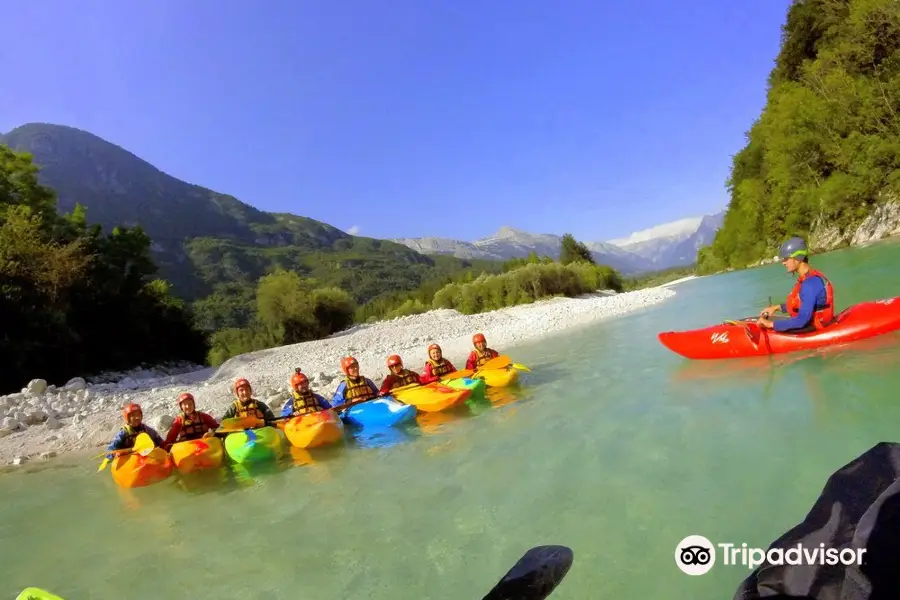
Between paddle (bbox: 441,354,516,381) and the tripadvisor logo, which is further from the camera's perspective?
paddle (bbox: 441,354,516,381)

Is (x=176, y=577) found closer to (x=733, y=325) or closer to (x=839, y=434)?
(x=839, y=434)

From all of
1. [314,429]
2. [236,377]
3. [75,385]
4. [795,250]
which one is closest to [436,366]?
[314,429]

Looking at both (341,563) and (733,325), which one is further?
(733,325)

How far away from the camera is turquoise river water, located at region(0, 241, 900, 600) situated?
3.75 meters

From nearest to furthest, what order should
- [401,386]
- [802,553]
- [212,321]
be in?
[802,553] → [401,386] → [212,321]

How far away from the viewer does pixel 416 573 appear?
12.7 feet

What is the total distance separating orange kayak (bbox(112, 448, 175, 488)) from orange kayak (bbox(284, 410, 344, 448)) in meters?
1.66

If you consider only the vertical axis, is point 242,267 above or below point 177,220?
below

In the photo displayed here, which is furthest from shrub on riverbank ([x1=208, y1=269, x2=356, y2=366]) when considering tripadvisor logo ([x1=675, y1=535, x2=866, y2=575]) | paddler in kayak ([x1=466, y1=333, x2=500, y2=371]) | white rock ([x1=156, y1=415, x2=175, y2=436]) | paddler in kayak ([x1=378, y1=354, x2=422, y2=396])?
tripadvisor logo ([x1=675, y1=535, x2=866, y2=575])

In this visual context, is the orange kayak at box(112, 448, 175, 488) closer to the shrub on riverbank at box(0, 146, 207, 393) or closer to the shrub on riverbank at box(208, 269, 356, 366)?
the shrub on riverbank at box(0, 146, 207, 393)

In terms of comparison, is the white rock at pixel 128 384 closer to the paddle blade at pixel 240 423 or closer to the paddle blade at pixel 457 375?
the paddle blade at pixel 240 423

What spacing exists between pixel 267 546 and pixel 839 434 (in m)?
5.39

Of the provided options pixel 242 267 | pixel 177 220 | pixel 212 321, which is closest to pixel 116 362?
pixel 212 321

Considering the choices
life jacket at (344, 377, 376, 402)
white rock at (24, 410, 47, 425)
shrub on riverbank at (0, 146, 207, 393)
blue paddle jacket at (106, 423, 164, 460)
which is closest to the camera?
blue paddle jacket at (106, 423, 164, 460)
